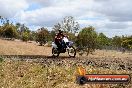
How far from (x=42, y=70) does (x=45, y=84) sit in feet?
5.11

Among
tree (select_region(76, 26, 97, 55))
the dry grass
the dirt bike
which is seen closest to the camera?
the dirt bike

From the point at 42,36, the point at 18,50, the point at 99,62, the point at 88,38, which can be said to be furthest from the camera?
the point at 42,36

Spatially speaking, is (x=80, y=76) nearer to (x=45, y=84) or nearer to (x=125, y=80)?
(x=125, y=80)

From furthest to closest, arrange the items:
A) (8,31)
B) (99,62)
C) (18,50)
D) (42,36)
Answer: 1. (8,31)
2. (42,36)
3. (18,50)
4. (99,62)

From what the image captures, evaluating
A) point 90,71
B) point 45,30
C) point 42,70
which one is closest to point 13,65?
point 42,70

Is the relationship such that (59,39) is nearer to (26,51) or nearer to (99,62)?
Answer: (99,62)

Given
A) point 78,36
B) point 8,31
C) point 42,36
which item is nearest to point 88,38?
point 78,36

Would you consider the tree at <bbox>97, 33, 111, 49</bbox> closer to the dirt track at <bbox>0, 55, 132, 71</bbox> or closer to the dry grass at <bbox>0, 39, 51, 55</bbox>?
the dry grass at <bbox>0, 39, 51, 55</bbox>

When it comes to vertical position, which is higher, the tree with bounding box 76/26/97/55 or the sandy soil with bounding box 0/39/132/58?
the tree with bounding box 76/26/97/55

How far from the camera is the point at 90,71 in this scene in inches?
524

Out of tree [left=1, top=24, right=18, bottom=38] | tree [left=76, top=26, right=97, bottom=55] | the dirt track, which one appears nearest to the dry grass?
tree [left=76, top=26, right=97, bottom=55]

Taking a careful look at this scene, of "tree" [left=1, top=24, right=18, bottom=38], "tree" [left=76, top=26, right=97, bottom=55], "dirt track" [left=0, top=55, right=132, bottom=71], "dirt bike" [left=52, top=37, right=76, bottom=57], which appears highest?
"tree" [left=1, top=24, right=18, bottom=38]

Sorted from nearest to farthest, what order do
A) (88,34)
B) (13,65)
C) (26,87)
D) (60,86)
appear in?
(60,86), (26,87), (13,65), (88,34)

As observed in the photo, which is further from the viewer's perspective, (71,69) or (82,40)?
(82,40)
